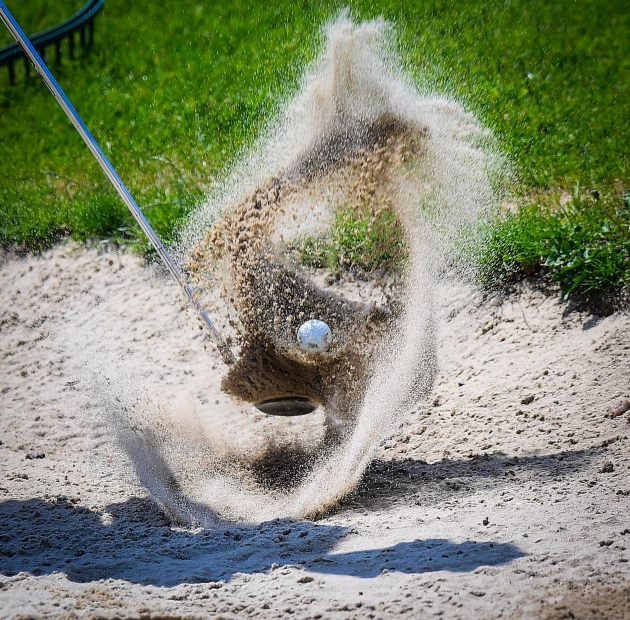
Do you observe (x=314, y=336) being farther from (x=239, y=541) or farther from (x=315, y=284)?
(x=239, y=541)

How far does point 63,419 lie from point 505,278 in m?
2.85

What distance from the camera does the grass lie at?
570 cm

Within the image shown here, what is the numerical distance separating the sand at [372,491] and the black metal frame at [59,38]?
3731 mm

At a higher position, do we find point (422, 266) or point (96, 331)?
point (96, 331)

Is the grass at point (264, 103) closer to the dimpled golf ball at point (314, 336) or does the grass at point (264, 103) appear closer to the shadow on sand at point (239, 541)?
the shadow on sand at point (239, 541)

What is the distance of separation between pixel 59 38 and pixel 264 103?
119 inches

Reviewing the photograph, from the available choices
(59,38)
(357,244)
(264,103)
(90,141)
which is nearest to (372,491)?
(357,244)

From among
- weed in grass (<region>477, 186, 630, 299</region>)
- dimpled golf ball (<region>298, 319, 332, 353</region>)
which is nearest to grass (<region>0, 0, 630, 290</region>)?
weed in grass (<region>477, 186, 630, 299</region>)

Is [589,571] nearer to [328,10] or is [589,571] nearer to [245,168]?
[245,168]

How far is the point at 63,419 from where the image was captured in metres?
4.96

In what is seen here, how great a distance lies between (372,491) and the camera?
384 centimetres

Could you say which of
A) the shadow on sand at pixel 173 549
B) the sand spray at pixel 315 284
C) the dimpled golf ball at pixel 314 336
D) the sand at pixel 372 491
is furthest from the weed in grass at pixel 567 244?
the shadow on sand at pixel 173 549

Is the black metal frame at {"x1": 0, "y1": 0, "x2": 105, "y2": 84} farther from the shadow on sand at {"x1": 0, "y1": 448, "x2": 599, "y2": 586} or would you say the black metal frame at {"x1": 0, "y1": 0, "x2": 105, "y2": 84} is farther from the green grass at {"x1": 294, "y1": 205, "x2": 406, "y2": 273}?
the shadow on sand at {"x1": 0, "y1": 448, "x2": 599, "y2": 586}

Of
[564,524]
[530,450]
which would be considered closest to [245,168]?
[530,450]
